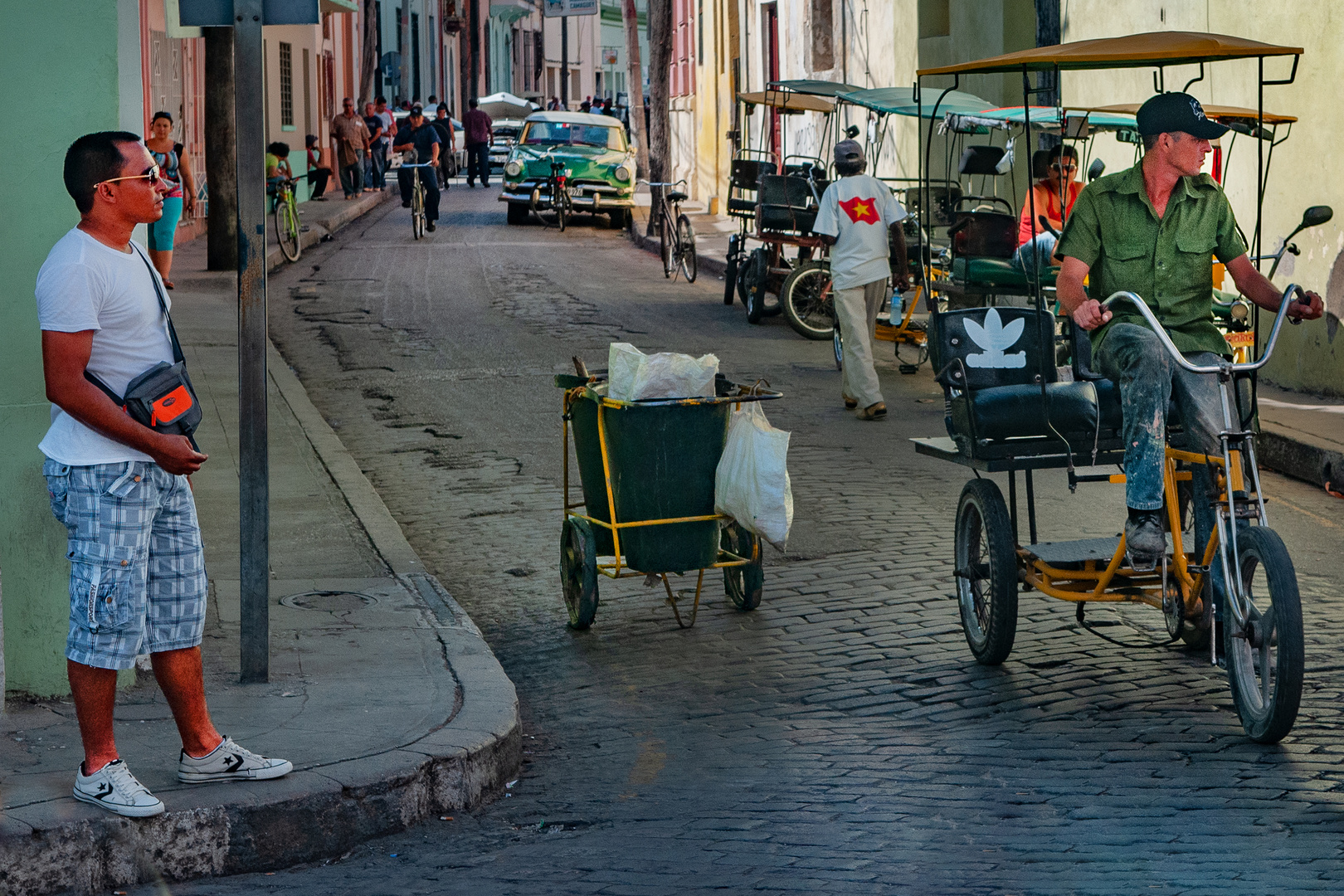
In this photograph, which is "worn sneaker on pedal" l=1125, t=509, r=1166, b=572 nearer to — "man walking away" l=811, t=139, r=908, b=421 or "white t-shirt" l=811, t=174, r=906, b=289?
"man walking away" l=811, t=139, r=908, b=421

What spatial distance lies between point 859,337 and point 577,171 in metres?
19.0

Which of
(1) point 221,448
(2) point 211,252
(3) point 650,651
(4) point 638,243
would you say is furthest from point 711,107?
(3) point 650,651

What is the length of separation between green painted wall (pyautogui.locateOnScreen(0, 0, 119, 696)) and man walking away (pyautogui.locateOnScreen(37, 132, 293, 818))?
2.93ft

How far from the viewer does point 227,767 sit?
462 centimetres

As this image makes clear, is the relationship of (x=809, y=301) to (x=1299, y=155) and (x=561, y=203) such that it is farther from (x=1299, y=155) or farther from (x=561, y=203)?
(x=561, y=203)

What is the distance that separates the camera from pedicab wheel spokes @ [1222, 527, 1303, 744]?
491cm

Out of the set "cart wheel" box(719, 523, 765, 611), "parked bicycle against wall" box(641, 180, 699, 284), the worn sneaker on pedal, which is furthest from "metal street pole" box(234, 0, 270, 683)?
"parked bicycle against wall" box(641, 180, 699, 284)

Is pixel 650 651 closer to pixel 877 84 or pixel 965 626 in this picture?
pixel 965 626

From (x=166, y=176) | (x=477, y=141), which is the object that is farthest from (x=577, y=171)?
(x=166, y=176)

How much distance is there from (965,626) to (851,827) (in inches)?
73.2

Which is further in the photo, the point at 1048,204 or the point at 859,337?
the point at 1048,204

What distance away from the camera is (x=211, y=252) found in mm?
21109

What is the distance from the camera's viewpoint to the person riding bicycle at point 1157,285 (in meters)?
5.51

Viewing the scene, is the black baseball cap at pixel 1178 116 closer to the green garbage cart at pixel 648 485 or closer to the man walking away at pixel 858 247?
the green garbage cart at pixel 648 485
